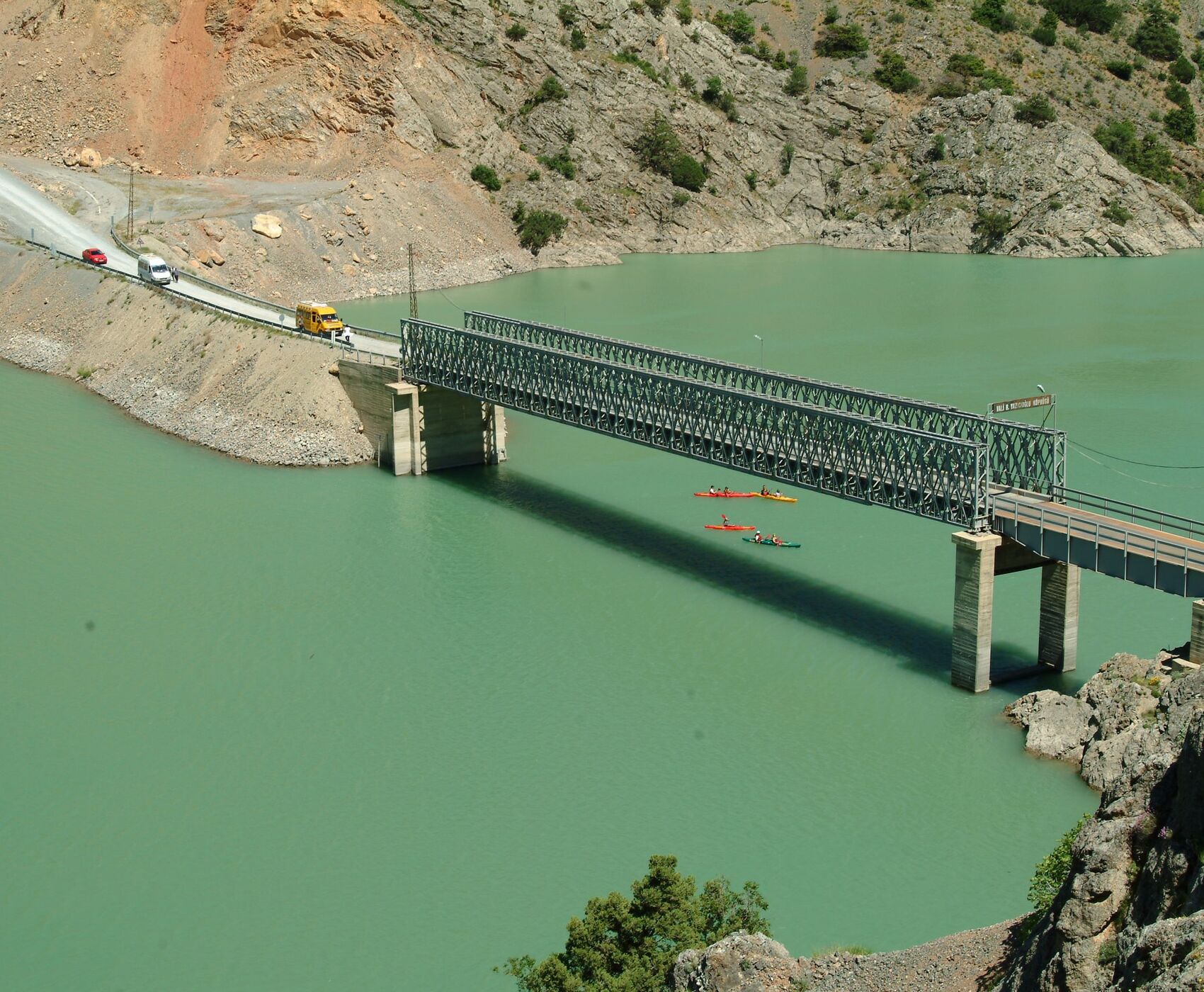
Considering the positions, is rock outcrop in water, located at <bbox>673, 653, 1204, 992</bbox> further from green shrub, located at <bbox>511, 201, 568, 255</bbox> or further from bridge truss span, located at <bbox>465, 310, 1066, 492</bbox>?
green shrub, located at <bbox>511, 201, 568, 255</bbox>

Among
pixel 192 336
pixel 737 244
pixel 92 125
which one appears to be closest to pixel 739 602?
pixel 192 336

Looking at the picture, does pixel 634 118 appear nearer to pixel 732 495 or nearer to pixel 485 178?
pixel 485 178

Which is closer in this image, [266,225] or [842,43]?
[266,225]

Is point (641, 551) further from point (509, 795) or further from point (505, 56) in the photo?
point (505, 56)

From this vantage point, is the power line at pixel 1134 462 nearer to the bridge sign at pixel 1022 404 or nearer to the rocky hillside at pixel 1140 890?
the bridge sign at pixel 1022 404

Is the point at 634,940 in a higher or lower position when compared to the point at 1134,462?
lower

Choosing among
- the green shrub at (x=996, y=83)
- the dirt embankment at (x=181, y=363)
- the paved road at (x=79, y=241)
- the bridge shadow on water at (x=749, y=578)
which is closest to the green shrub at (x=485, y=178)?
the paved road at (x=79, y=241)

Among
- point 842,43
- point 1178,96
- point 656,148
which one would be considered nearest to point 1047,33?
Result: point 1178,96
